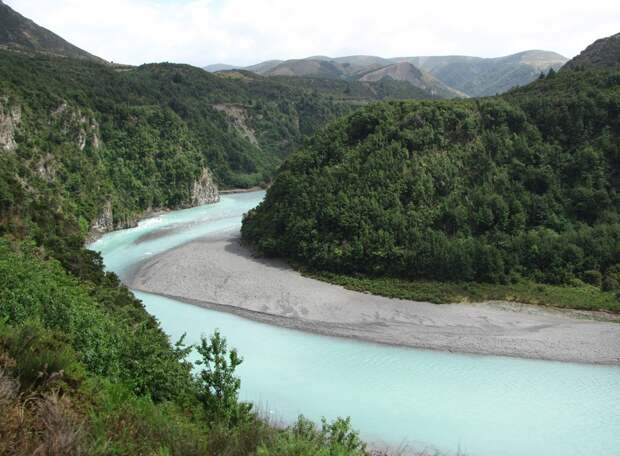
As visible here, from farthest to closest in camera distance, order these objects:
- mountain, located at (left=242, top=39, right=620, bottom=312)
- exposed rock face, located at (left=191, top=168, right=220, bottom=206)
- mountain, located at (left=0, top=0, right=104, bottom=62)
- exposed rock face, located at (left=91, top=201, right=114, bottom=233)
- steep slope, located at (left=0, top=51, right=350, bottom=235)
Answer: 1. mountain, located at (left=0, top=0, right=104, bottom=62)
2. exposed rock face, located at (left=191, top=168, right=220, bottom=206)
3. exposed rock face, located at (left=91, top=201, right=114, bottom=233)
4. steep slope, located at (left=0, top=51, right=350, bottom=235)
5. mountain, located at (left=242, top=39, right=620, bottom=312)

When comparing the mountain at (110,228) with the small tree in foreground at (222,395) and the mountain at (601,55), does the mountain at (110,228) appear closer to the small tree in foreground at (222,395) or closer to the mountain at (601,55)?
the small tree in foreground at (222,395)

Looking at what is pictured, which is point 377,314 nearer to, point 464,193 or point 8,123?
point 464,193

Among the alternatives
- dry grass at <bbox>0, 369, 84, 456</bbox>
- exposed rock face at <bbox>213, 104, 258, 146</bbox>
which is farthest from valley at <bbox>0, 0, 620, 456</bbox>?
exposed rock face at <bbox>213, 104, 258, 146</bbox>

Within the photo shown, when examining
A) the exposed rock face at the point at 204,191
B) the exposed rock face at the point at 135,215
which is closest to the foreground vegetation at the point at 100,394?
the exposed rock face at the point at 135,215

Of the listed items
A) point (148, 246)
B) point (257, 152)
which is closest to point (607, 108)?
point (148, 246)

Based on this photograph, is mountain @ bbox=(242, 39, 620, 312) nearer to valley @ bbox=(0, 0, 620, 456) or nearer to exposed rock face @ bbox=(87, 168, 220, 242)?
valley @ bbox=(0, 0, 620, 456)

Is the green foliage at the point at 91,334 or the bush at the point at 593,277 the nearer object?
the green foliage at the point at 91,334

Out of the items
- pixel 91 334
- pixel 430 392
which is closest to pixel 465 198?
pixel 430 392

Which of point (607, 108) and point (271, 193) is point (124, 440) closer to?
point (271, 193)
